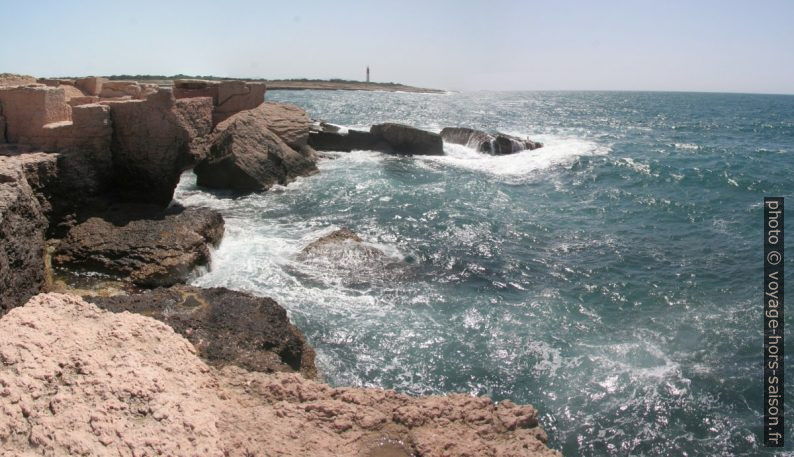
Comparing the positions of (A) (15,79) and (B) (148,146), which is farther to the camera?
(A) (15,79)

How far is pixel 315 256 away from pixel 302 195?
19.0 feet

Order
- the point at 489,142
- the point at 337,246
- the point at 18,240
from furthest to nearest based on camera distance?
the point at 489,142
the point at 337,246
the point at 18,240

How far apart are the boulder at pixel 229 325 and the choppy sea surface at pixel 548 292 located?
3.35 ft

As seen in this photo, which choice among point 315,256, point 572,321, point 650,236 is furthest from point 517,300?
point 650,236

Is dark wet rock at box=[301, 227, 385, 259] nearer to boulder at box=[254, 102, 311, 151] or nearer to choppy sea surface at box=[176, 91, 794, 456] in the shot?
choppy sea surface at box=[176, 91, 794, 456]

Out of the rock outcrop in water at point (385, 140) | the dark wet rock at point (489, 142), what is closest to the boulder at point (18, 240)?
the rock outcrop in water at point (385, 140)

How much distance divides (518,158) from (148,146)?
61.1 ft

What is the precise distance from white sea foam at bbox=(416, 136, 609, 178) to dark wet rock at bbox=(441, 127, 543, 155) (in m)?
0.37

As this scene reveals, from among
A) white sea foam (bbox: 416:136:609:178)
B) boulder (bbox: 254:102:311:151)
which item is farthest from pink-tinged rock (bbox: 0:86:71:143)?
white sea foam (bbox: 416:136:609:178)

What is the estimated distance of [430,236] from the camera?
524 inches

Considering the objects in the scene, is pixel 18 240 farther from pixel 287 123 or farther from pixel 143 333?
pixel 287 123

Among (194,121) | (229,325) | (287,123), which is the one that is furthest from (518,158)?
(229,325)

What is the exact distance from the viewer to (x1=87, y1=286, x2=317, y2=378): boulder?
19.0 feet

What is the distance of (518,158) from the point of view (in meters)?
25.9
